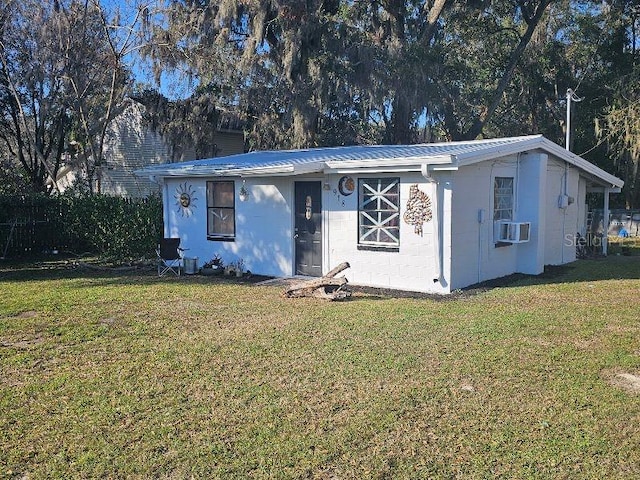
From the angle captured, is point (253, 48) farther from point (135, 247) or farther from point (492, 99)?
point (492, 99)

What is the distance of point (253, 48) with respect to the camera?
1789 centimetres

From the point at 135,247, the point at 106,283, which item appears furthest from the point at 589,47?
the point at 106,283

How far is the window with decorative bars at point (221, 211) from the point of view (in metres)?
12.4

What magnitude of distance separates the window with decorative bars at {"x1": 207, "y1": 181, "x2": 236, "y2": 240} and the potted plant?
51cm

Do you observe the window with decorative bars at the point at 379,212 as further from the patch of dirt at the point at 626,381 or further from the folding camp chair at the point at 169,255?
the patch of dirt at the point at 626,381

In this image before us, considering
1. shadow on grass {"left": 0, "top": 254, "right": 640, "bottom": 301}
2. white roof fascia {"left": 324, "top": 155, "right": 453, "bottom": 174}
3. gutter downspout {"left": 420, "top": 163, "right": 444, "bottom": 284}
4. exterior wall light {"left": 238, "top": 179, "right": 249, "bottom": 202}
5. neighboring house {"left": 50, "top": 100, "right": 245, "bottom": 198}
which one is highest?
neighboring house {"left": 50, "top": 100, "right": 245, "bottom": 198}

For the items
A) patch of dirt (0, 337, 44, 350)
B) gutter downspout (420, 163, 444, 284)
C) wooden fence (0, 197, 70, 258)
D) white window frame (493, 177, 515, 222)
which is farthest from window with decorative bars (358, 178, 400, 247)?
wooden fence (0, 197, 70, 258)

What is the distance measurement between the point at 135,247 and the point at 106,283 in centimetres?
302

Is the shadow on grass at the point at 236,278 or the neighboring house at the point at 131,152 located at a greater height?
the neighboring house at the point at 131,152

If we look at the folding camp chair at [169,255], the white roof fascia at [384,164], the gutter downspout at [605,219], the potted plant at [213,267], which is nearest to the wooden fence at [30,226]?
the folding camp chair at [169,255]

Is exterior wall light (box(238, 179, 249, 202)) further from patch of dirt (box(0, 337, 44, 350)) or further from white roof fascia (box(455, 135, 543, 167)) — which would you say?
patch of dirt (box(0, 337, 44, 350))

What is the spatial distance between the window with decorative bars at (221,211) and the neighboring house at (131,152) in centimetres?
892

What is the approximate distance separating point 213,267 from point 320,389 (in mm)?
7736

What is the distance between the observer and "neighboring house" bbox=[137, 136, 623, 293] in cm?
982
